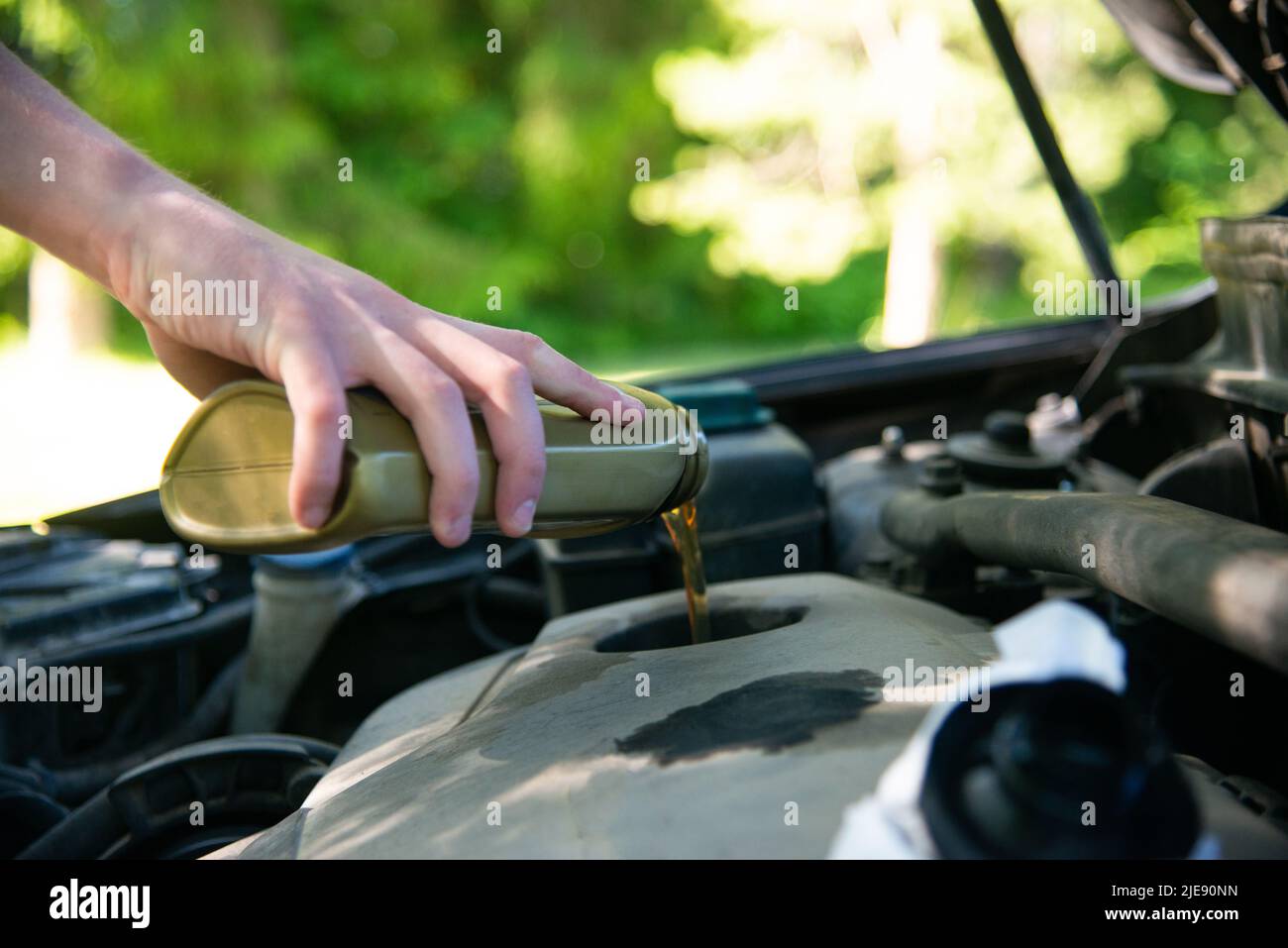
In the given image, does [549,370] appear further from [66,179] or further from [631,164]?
[631,164]

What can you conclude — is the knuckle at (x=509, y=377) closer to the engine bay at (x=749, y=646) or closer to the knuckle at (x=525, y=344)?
the knuckle at (x=525, y=344)

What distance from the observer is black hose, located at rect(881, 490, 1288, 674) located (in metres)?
0.82

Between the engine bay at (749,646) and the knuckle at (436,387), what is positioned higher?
the knuckle at (436,387)

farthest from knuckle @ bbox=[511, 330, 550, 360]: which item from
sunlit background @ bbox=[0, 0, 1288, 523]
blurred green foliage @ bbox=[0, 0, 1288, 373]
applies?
blurred green foliage @ bbox=[0, 0, 1288, 373]

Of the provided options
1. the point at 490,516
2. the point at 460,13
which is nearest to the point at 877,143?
the point at 460,13

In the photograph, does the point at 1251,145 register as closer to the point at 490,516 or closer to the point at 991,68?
the point at 991,68

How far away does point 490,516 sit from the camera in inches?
37.5

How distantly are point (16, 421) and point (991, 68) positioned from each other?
27.6 ft

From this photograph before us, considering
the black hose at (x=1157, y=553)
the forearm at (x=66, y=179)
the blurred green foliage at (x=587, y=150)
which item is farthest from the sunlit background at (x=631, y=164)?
the black hose at (x=1157, y=553)

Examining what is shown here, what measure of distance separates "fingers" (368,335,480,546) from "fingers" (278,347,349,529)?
43mm

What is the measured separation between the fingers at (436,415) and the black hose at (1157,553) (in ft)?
1.88

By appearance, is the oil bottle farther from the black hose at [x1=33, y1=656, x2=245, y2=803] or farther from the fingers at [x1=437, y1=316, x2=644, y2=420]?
the black hose at [x1=33, y1=656, x2=245, y2=803]

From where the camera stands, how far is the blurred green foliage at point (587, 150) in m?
9.59

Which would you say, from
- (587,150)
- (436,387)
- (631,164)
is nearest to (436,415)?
(436,387)
